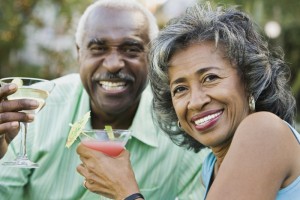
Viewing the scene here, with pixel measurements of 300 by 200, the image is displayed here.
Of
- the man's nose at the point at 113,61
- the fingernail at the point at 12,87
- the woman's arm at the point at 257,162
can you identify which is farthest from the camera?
the man's nose at the point at 113,61

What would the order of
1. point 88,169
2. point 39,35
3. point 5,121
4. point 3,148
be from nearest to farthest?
point 88,169 → point 5,121 → point 3,148 → point 39,35

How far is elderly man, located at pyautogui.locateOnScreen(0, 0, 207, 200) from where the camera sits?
174 inches

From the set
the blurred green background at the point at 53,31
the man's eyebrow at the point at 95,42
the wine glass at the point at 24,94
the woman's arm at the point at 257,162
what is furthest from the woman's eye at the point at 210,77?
the blurred green background at the point at 53,31

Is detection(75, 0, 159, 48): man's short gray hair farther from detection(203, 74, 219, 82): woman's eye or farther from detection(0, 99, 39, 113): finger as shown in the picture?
detection(203, 74, 219, 82): woman's eye

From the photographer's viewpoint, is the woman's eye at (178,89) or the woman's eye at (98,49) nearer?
the woman's eye at (178,89)

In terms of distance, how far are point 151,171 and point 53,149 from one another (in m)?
0.72

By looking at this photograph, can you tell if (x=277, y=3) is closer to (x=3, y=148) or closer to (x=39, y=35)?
(x=39, y=35)

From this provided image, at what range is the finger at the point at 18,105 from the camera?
11.8ft

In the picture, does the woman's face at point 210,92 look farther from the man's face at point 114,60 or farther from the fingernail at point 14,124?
the man's face at point 114,60

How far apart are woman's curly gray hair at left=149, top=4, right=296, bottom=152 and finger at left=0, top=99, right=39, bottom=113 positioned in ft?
2.30

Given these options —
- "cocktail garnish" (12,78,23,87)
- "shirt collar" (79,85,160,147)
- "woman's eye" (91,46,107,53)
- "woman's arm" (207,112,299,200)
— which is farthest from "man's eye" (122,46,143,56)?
"woman's arm" (207,112,299,200)

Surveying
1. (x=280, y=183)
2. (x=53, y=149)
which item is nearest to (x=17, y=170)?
(x=53, y=149)

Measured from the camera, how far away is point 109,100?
14.5ft

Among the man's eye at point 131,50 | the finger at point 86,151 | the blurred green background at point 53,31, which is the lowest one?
the blurred green background at point 53,31
